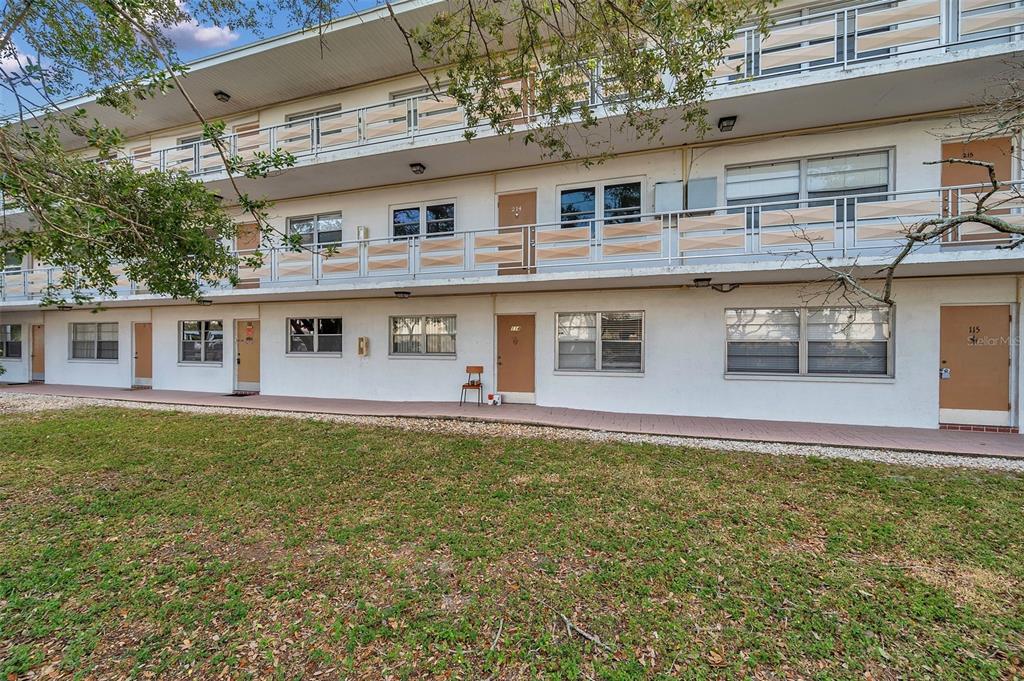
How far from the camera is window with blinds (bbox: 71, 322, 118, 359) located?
48.7 feet

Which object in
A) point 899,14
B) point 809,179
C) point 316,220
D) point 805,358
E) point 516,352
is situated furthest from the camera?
point 316,220

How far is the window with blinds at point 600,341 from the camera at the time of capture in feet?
32.2

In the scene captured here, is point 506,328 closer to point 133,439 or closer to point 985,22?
point 133,439

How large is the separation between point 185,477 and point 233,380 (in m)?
8.60

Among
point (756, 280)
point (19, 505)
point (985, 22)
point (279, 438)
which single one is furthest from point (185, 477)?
point (985, 22)

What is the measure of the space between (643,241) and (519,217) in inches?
130

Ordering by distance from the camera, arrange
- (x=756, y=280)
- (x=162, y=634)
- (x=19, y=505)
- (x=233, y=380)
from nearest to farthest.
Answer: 1. (x=162, y=634)
2. (x=19, y=505)
3. (x=756, y=280)
4. (x=233, y=380)

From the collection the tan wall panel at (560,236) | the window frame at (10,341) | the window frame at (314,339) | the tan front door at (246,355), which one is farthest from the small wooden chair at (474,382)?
the window frame at (10,341)

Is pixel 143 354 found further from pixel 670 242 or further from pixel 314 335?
pixel 670 242

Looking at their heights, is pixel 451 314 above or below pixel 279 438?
above

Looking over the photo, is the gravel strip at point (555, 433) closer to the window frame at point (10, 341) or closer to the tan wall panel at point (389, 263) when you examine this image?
the tan wall panel at point (389, 263)

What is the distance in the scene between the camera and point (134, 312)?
14.4 metres

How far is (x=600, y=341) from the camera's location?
10.1 meters

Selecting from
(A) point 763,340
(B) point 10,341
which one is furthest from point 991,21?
(B) point 10,341
